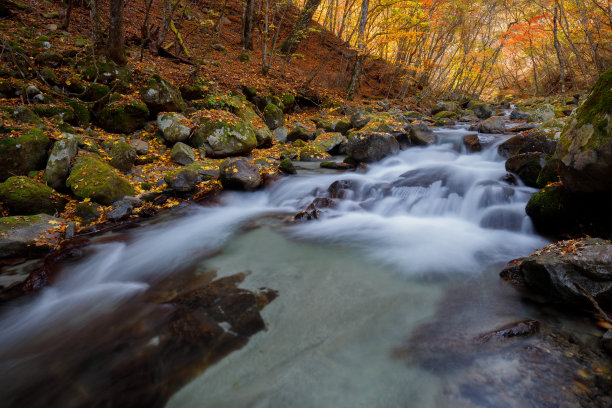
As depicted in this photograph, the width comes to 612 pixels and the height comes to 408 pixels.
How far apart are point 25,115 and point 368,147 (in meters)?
8.26

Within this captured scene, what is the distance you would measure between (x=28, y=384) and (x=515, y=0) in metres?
27.5

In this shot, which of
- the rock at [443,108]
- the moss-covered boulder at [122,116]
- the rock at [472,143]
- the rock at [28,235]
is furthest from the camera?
the rock at [443,108]

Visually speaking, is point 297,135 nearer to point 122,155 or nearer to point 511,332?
point 122,155

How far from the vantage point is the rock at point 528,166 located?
218 inches

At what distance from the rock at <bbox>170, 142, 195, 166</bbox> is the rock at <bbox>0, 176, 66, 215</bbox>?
264 centimetres

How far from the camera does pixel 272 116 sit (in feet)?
36.5

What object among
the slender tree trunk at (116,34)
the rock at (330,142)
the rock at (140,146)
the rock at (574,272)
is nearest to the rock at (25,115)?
the rock at (140,146)

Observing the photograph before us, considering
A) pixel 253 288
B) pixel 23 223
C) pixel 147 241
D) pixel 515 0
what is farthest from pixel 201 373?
pixel 515 0

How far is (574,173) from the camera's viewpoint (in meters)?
3.43

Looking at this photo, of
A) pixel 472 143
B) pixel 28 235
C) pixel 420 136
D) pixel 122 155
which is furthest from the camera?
pixel 420 136

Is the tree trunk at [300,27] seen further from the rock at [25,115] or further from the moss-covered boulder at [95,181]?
the moss-covered boulder at [95,181]

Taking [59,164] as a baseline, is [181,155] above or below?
above

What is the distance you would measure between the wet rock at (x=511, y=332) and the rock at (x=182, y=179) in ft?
19.8

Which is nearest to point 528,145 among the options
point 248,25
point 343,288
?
point 343,288
